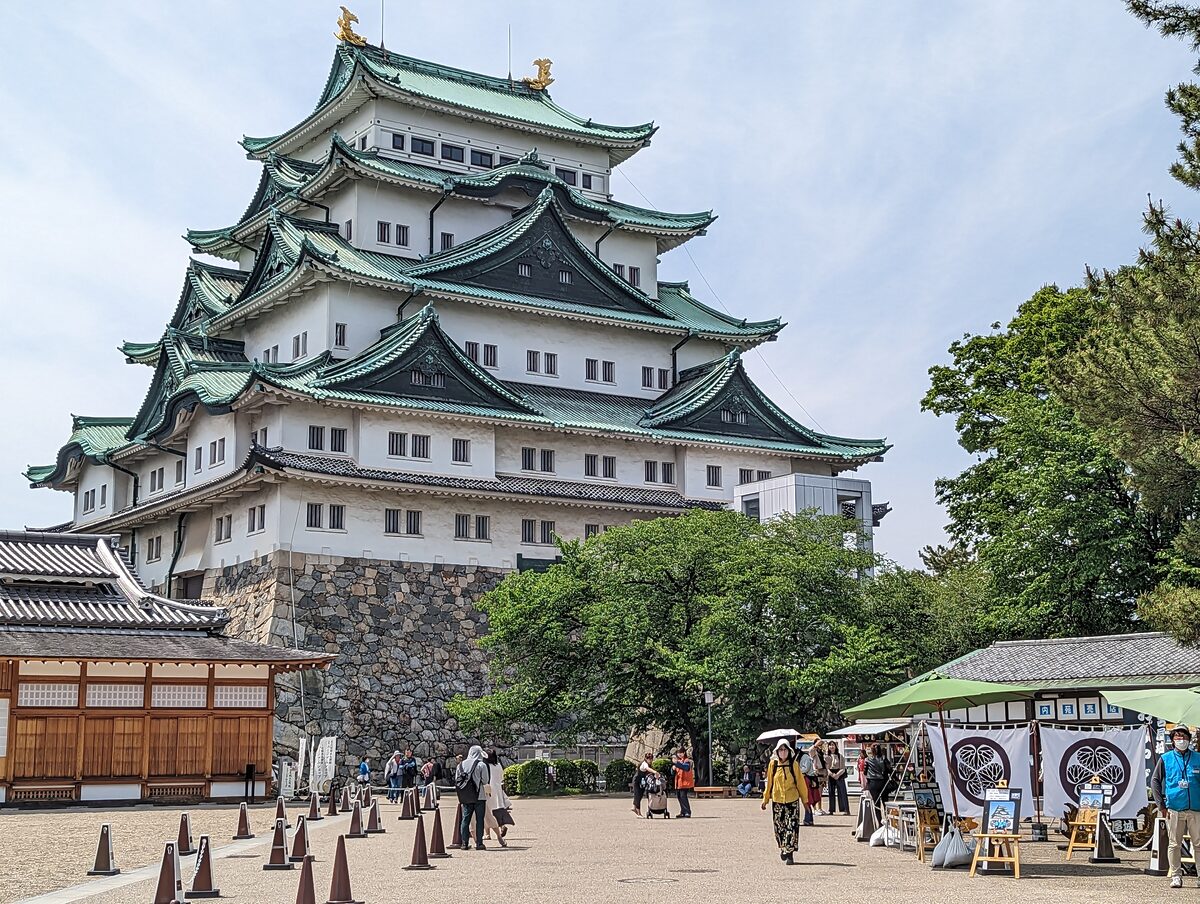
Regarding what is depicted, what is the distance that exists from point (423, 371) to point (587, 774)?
1568cm

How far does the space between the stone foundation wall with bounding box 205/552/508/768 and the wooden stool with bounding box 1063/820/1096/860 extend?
29.7 metres

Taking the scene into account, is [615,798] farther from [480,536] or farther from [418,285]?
[418,285]

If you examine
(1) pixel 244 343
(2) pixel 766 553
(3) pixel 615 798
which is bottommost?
(3) pixel 615 798

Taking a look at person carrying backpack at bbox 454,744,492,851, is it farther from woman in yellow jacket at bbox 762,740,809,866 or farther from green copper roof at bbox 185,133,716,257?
green copper roof at bbox 185,133,716,257

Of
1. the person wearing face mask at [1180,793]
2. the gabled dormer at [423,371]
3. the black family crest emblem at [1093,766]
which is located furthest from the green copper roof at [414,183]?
the person wearing face mask at [1180,793]

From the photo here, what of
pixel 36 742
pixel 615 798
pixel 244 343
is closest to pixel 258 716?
pixel 36 742

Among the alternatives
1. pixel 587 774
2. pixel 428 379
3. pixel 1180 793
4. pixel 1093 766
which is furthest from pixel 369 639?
pixel 1180 793

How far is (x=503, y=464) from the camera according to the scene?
5178cm

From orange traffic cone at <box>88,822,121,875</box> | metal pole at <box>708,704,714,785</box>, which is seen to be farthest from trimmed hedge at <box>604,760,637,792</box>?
orange traffic cone at <box>88,822,121,875</box>

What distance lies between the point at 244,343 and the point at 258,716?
25.6 m

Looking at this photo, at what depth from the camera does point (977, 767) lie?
769 inches

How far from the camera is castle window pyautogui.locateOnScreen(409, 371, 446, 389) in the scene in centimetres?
4947

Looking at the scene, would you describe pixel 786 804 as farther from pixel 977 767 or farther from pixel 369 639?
pixel 369 639

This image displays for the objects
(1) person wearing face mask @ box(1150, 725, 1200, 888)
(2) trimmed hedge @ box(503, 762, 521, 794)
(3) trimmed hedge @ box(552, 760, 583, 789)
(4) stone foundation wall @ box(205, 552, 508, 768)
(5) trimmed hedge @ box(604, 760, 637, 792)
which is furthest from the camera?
(4) stone foundation wall @ box(205, 552, 508, 768)
